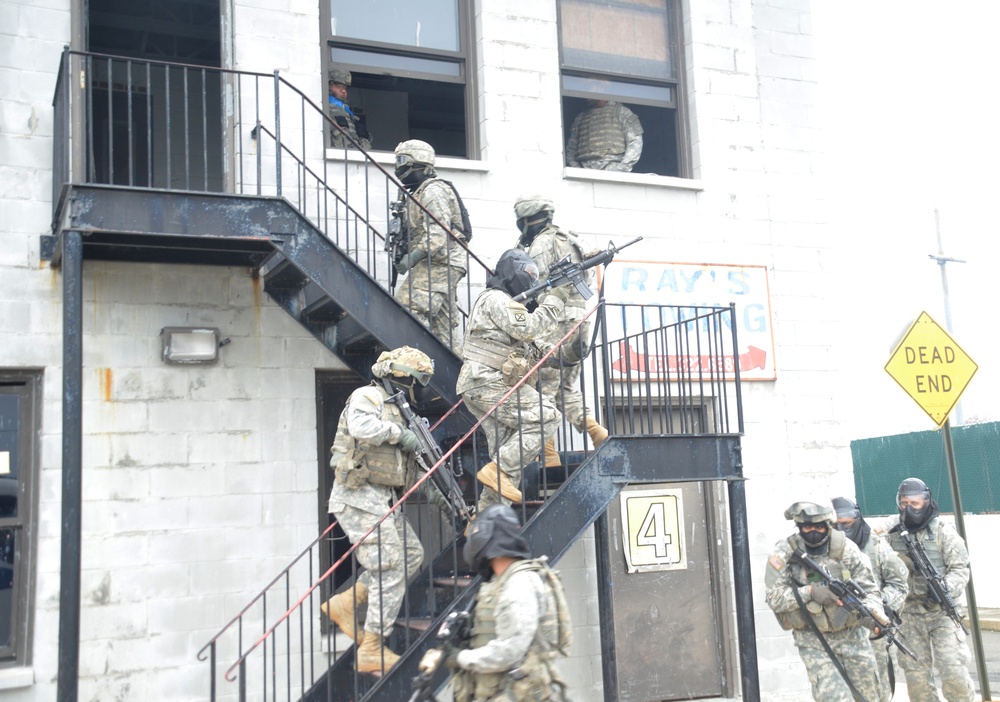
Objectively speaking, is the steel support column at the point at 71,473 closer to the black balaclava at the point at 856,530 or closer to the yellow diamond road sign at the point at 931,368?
the black balaclava at the point at 856,530

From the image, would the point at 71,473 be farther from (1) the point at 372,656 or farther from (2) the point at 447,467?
(2) the point at 447,467

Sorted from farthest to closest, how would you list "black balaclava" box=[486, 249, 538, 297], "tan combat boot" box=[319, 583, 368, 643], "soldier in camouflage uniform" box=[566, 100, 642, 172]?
"soldier in camouflage uniform" box=[566, 100, 642, 172] < "black balaclava" box=[486, 249, 538, 297] < "tan combat boot" box=[319, 583, 368, 643]

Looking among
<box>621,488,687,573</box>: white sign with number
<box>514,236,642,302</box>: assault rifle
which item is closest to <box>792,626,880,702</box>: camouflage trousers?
<box>621,488,687,573</box>: white sign with number

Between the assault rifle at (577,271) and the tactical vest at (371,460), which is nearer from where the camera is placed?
the tactical vest at (371,460)

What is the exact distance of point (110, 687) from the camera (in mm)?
7738

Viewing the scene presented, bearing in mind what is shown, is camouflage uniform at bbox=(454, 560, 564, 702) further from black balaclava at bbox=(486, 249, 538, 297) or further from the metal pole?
the metal pole

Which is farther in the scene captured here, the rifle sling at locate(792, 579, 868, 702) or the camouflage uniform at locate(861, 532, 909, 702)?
the camouflage uniform at locate(861, 532, 909, 702)

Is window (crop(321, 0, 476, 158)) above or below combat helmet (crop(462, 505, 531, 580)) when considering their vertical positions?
above

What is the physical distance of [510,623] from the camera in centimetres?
516

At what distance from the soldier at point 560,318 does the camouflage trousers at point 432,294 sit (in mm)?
638

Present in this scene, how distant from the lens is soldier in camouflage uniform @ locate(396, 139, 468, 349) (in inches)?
325

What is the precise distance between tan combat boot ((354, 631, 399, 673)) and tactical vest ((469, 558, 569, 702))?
5.08ft

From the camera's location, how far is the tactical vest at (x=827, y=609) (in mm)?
7160

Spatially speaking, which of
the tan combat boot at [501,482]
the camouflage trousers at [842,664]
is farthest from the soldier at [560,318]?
the camouflage trousers at [842,664]
